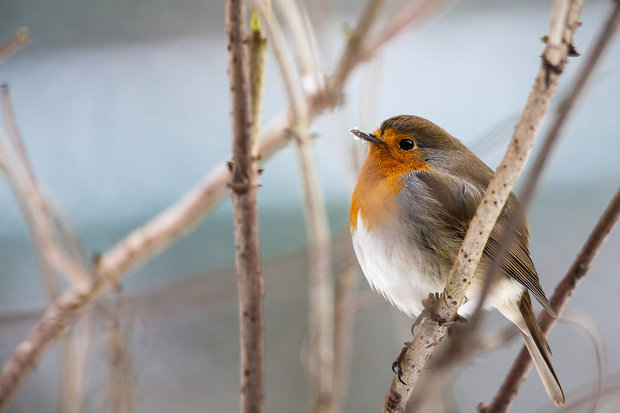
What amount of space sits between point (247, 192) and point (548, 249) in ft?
10.8

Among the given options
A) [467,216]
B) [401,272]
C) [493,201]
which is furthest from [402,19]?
[493,201]

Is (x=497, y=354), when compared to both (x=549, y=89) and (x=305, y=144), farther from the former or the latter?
(x=549, y=89)

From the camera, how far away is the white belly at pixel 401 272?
1.37m

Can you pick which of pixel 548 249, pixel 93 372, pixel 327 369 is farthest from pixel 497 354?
pixel 327 369

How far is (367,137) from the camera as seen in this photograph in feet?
4.53

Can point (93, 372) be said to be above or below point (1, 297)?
below

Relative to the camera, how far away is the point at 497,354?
3699 millimetres

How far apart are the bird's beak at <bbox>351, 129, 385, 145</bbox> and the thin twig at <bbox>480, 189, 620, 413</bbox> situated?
514mm

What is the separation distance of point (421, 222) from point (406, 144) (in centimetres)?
19

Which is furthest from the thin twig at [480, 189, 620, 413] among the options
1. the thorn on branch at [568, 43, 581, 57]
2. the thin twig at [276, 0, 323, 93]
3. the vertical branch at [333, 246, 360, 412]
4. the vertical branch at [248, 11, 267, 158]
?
the thin twig at [276, 0, 323, 93]

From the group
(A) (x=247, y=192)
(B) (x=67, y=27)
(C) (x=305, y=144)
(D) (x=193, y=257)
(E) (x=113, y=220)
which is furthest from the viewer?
(B) (x=67, y=27)

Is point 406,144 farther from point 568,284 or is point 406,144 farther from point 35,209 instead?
point 35,209

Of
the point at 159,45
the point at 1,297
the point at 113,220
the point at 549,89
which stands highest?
the point at 159,45

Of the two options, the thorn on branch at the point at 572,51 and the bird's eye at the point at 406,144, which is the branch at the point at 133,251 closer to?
the bird's eye at the point at 406,144
